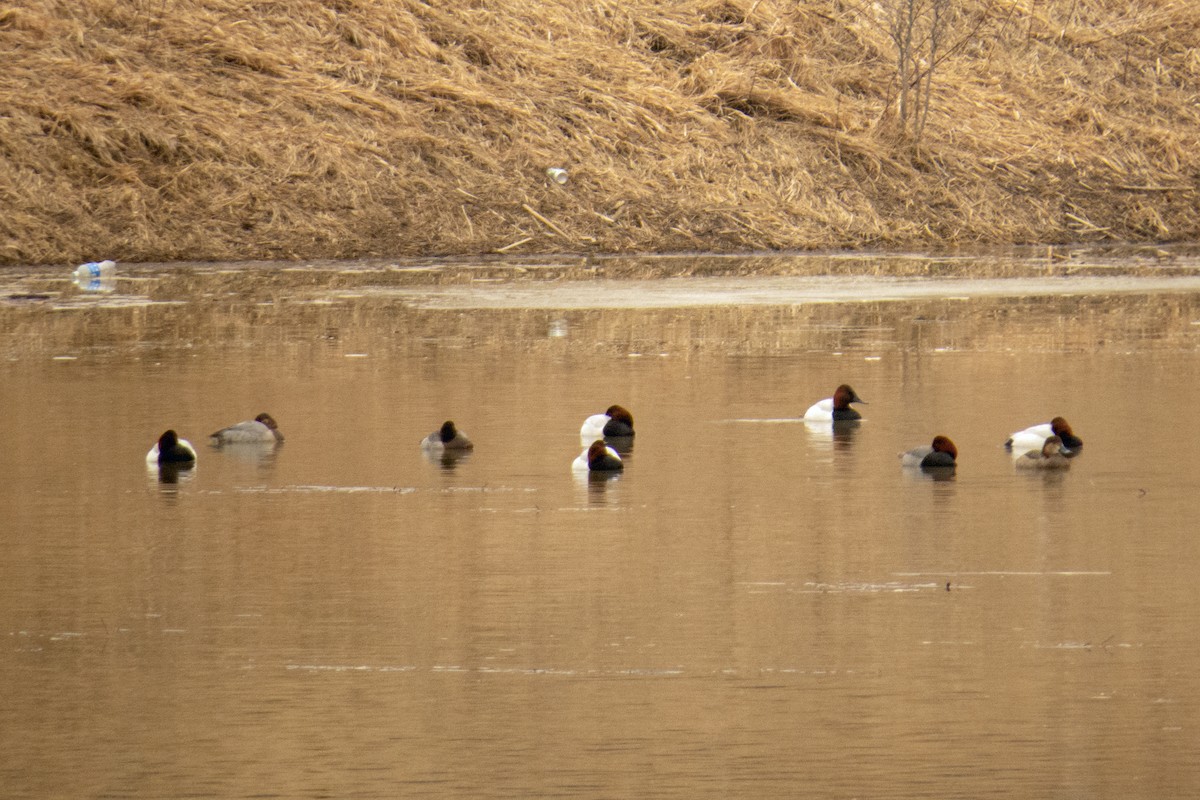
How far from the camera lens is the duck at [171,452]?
11.9m

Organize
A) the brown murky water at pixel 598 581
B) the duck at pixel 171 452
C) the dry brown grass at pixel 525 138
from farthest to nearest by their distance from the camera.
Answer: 1. the dry brown grass at pixel 525 138
2. the duck at pixel 171 452
3. the brown murky water at pixel 598 581

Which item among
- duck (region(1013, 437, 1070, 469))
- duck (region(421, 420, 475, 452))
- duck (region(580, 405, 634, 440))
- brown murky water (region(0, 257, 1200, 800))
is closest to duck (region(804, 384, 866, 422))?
brown murky water (region(0, 257, 1200, 800))

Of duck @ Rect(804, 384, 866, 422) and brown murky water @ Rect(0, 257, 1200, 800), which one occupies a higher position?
duck @ Rect(804, 384, 866, 422)

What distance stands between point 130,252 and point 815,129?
10102mm

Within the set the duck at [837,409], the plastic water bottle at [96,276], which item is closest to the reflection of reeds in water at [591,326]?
the plastic water bottle at [96,276]

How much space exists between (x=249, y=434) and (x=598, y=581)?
4.18m

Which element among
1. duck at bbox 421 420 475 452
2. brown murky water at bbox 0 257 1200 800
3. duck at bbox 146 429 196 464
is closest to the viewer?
brown murky water at bbox 0 257 1200 800

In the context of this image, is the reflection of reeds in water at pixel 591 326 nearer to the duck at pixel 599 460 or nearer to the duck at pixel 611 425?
the duck at pixel 611 425

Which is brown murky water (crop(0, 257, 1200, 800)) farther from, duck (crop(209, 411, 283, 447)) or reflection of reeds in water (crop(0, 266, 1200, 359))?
reflection of reeds in water (crop(0, 266, 1200, 359))

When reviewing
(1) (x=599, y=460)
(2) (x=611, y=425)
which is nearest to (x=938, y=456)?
(1) (x=599, y=460)

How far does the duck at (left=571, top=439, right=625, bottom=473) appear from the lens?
11594 millimetres

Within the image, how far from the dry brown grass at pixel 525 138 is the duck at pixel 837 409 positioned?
13752 millimetres

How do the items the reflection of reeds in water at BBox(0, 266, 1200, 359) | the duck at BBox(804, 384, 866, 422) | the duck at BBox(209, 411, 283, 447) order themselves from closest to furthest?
1. the duck at BBox(209, 411, 283, 447)
2. the duck at BBox(804, 384, 866, 422)
3. the reflection of reeds in water at BBox(0, 266, 1200, 359)

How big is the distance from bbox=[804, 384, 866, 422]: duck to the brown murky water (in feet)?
0.47
